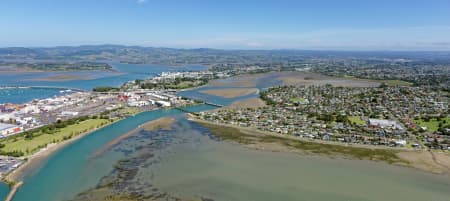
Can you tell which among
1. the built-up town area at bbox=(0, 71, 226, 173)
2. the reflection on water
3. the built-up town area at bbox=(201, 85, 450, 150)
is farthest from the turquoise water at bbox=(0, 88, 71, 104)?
the reflection on water

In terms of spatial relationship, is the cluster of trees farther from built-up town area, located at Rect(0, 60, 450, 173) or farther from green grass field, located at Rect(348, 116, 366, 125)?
green grass field, located at Rect(348, 116, 366, 125)

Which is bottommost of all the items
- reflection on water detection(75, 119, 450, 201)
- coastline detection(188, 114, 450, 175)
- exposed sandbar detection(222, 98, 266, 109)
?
reflection on water detection(75, 119, 450, 201)

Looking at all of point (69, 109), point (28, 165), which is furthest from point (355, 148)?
point (69, 109)

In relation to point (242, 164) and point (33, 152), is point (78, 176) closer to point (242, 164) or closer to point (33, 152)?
point (33, 152)

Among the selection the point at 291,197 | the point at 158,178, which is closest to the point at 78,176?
the point at 158,178

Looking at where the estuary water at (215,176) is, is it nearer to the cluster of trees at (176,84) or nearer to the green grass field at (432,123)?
the green grass field at (432,123)

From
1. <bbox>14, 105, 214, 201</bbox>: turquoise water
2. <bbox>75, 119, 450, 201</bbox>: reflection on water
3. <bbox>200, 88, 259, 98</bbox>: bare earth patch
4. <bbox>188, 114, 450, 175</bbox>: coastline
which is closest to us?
<bbox>14, 105, 214, 201</bbox>: turquoise water
